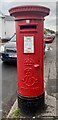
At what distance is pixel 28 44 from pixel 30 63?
0.37m

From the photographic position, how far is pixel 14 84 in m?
7.46

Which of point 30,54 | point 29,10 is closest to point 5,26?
point 30,54

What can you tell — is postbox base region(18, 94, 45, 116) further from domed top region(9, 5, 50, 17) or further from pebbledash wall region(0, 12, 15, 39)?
pebbledash wall region(0, 12, 15, 39)

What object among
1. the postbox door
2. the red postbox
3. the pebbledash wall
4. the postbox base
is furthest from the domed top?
the pebbledash wall

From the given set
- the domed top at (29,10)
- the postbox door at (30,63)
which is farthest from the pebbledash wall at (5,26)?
the domed top at (29,10)

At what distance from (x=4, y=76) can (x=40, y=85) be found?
3.77 metres

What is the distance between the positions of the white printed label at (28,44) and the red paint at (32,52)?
0.04 m

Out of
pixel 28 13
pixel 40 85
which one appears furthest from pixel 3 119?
pixel 28 13

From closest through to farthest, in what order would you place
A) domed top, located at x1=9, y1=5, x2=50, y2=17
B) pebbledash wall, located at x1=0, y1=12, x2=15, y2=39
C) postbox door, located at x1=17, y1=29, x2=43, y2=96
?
domed top, located at x1=9, y1=5, x2=50, y2=17 < postbox door, located at x1=17, y1=29, x2=43, y2=96 < pebbledash wall, located at x1=0, y1=12, x2=15, y2=39

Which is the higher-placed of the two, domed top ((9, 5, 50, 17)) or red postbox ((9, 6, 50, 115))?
domed top ((9, 5, 50, 17))

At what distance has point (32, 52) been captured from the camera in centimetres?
472

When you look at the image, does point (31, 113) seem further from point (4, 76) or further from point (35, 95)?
point (4, 76)

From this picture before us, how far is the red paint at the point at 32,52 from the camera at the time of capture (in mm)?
4570

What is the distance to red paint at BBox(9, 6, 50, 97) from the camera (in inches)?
180
